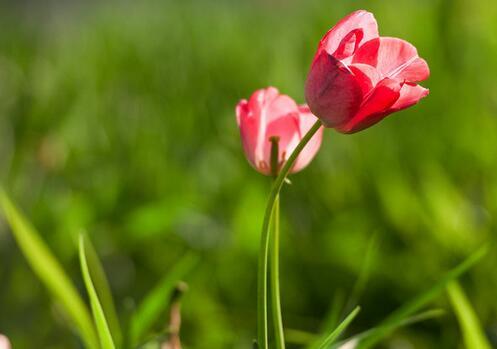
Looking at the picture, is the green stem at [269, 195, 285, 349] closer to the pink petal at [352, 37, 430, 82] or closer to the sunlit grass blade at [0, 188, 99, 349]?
the pink petal at [352, 37, 430, 82]

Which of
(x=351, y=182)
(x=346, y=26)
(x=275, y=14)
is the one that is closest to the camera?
(x=346, y=26)

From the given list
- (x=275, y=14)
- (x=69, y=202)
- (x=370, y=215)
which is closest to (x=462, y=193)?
(x=370, y=215)

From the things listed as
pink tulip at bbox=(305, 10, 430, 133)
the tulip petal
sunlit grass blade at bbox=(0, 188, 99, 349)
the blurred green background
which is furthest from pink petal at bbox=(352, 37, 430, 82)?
sunlit grass blade at bbox=(0, 188, 99, 349)

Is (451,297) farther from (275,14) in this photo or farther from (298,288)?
(275,14)

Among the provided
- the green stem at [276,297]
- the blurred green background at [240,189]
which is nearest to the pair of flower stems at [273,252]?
the green stem at [276,297]

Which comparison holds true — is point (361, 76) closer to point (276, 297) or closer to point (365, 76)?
point (365, 76)

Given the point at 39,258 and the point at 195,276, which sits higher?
the point at 39,258

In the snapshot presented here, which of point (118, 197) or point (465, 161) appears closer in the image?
point (118, 197)
